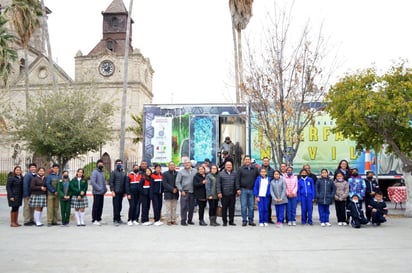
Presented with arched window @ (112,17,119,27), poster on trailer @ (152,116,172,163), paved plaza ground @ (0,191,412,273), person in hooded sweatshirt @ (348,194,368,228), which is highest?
arched window @ (112,17,119,27)

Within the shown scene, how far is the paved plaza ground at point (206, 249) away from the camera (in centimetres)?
778

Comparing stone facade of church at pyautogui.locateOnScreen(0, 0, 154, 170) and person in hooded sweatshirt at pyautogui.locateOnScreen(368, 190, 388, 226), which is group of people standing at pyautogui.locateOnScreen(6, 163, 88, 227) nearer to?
person in hooded sweatshirt at pyautogui.locateOnScreen(368, 190, 388, 226)

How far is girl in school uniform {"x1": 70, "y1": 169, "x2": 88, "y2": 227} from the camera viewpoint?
44.8 ft

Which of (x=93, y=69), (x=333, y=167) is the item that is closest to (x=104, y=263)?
(x=333, y=167)

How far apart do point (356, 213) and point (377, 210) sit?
24.1 inches

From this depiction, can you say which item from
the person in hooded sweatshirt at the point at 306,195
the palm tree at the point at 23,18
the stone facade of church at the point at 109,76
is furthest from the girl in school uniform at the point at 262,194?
the stone facade of church at the point at 109,76

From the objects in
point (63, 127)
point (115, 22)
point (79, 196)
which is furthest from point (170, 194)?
point (115, 22)

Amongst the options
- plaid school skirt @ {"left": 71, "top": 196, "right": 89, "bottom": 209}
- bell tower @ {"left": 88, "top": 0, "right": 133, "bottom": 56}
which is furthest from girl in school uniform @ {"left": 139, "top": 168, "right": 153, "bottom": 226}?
bell tower @ {"left": 88, "top": 0, "right": 133, "bottom": 56}

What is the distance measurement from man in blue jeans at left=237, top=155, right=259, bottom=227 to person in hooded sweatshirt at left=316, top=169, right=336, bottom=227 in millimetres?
1697

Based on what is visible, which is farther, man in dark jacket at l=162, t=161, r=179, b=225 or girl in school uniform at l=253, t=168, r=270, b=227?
man in dark jacket at l=162, t=161, r=179, b=225

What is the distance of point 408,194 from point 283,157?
4.07 m

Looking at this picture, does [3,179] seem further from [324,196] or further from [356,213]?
[356,213]

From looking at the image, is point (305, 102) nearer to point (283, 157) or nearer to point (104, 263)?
point (283, 157)

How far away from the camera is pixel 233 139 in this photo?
1912 centimetres
